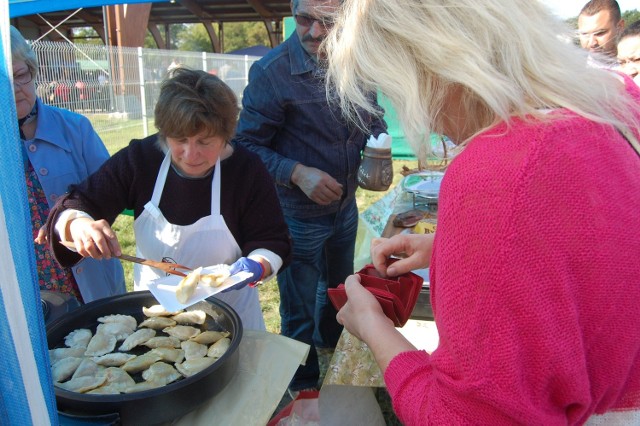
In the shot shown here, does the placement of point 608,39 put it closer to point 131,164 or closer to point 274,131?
point 274,131

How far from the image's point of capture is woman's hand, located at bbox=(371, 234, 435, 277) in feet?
4.30

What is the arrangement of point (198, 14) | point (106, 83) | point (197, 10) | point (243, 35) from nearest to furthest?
point (106, 83) < point (197, 10) < point (198, 14) < point (243, 35)

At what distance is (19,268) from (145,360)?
69 cm

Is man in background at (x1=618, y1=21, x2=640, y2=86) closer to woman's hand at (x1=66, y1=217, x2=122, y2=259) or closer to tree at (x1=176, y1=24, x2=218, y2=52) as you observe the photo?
woman's hand at (x1=66, y1=217, x2=122, y2=259)

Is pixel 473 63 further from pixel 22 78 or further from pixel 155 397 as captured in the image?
pixel 22 78

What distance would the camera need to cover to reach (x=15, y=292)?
0.65 meters

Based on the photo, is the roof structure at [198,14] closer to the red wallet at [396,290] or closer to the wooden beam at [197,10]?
the wooden beam at [197,10]

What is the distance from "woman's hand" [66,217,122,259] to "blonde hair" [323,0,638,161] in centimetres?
96

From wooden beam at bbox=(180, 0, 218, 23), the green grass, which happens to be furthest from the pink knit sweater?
wooden beam at bbox=(180, 0, 218, 23)

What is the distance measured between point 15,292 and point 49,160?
1310 mm

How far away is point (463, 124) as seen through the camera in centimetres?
81

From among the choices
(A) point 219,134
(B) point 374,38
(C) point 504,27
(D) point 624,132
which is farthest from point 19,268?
(A) point 219,134

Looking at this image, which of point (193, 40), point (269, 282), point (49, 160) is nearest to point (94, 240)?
point (49, 160)

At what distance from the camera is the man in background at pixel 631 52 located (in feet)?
9.45
